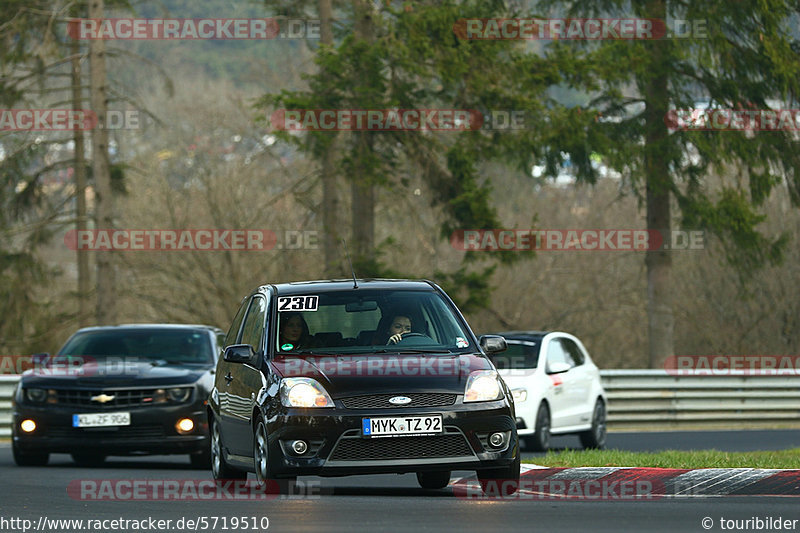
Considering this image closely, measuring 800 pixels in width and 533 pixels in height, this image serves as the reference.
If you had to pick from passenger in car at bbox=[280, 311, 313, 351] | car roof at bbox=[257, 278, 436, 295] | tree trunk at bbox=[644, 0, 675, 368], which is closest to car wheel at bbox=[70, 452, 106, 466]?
car roof at bbox=[257, 278, 436, 295]

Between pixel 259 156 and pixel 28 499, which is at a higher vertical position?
pixel 259 156

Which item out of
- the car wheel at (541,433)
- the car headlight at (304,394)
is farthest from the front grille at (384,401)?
the car wheel at (541,433)

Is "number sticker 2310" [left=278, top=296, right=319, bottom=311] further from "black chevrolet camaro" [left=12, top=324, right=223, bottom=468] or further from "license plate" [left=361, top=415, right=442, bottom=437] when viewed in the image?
"black chevrolet camaro" [left=12, top=324, right=223, bottom=468]

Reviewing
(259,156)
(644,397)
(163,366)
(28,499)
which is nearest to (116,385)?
(163,366)

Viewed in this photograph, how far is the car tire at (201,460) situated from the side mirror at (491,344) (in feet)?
17.1

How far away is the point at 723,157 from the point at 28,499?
22.7 metres

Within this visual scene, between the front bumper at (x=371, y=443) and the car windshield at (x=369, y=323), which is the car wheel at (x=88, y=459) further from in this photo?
the front bumper at (x=371, y=443)

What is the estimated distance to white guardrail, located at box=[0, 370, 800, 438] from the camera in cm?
2712

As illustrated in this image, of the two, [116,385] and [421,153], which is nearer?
[116,385]

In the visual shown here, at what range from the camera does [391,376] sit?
11.1 meters

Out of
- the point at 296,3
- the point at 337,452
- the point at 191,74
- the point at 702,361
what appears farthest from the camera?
the point at 191,74

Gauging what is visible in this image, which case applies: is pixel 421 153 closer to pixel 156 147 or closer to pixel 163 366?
pixel 163 366

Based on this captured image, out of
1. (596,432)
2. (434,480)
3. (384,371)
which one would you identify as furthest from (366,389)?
(596,432)

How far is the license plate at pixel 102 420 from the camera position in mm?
16203
